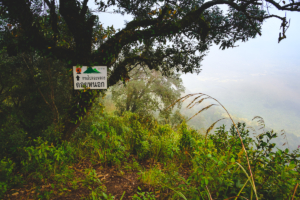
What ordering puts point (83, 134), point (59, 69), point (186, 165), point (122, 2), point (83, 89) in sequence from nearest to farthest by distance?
1. point (83, 89)
2. point (186, 165)
3. point (122, 2)
4. point (83, 134)
5. point (59, 69)

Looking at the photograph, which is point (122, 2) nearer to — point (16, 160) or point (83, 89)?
point (83, 89)

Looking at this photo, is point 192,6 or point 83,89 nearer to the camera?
point 83,89

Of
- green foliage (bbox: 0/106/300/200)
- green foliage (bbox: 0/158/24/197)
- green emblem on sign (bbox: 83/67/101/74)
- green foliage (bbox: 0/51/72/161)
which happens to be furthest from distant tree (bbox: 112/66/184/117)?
green foliage (bbox: 0/158/24/197)

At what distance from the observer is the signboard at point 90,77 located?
2.91 metres

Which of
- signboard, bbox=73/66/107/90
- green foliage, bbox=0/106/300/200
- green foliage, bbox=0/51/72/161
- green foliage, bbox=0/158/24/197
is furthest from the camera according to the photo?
green foliage, bbox=0/51/72/161

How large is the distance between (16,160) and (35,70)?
11.4ft

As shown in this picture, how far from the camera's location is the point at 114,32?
3.56m

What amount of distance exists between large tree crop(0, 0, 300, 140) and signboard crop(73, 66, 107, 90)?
219 millimetres

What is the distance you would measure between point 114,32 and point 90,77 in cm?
140

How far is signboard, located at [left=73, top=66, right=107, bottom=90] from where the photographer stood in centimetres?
291

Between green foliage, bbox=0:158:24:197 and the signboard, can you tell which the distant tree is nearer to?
the signboard

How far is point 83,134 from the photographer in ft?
14.4

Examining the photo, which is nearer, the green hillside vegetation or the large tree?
the green hillside vegetation

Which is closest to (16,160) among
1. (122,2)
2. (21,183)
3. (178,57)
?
(21,183)
